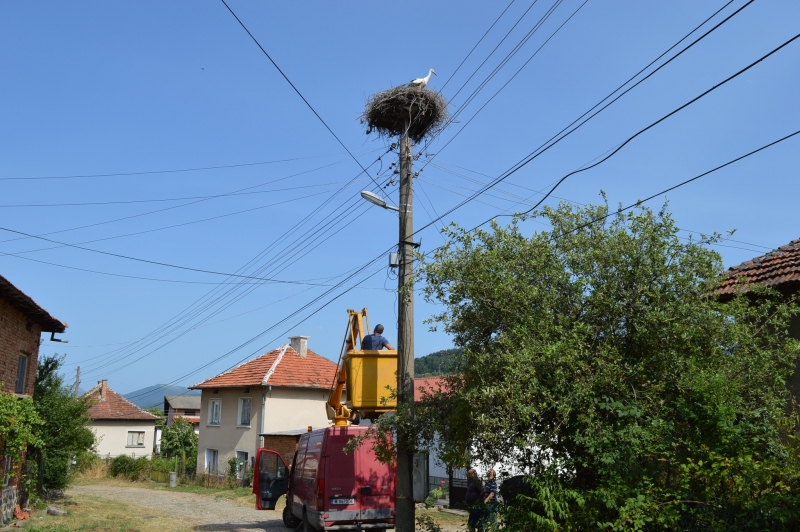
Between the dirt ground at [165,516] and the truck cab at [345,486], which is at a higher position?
the truck cab at [345,486]

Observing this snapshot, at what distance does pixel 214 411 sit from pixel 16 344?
61.8 feet

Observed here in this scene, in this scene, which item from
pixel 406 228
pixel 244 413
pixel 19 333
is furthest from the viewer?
pixel 244 413

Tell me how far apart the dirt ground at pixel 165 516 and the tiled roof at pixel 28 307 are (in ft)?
16.1

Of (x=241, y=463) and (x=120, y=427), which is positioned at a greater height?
(x=120, y=427)

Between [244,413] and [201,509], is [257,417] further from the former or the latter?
[201,509]

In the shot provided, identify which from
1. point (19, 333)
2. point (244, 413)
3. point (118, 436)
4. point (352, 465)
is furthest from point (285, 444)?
point (118, 436)

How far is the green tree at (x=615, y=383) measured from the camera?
6961 mm

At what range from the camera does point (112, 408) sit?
1849 inches

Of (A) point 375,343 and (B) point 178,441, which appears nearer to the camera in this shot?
(A) point 375,343

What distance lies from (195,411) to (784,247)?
233 ft

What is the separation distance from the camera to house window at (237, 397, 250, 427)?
106 ft

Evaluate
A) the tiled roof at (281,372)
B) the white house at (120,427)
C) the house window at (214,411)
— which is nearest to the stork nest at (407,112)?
A: the tiled roof at (281,372)

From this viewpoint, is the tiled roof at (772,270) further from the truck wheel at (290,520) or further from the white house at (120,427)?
the white house at (120,427)

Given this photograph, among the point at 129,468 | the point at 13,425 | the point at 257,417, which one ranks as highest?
the point at 257,417
